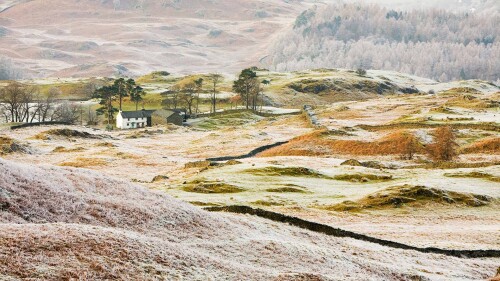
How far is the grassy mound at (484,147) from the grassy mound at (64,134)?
106053mm

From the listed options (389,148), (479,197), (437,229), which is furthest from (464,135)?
(437,229)

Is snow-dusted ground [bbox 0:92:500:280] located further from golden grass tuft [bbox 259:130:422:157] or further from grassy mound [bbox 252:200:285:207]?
golden grass tuft [bbox 259:130:422:157]

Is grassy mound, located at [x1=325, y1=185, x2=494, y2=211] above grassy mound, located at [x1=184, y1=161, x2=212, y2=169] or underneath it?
above

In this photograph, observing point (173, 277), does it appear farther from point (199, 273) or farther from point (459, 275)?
point (459, 275)

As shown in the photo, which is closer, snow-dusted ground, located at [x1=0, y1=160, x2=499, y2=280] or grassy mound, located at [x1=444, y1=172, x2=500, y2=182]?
snow-dusted ground, located at [x1=0, y1=160, x2=499, y2=280]

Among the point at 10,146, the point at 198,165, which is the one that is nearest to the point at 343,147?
the point at 198,165

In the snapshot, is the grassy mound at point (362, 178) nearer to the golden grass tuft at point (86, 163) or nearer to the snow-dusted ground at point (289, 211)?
the snow-dusted ground at point (289, 211)

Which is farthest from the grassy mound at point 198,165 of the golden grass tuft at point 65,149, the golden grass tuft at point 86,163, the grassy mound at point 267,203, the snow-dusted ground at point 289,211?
the golden grass tuft at point 65,149

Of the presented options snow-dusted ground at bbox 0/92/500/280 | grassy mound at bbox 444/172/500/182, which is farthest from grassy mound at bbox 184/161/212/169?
grassy mound at bbox 444/172/500/182

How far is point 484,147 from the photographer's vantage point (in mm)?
122688

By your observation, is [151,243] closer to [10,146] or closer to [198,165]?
[198,165]

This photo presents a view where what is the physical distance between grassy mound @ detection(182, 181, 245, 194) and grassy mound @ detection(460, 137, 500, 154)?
6666cm

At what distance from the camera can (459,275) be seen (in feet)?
130

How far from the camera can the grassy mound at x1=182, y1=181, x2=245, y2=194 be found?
250 ft
